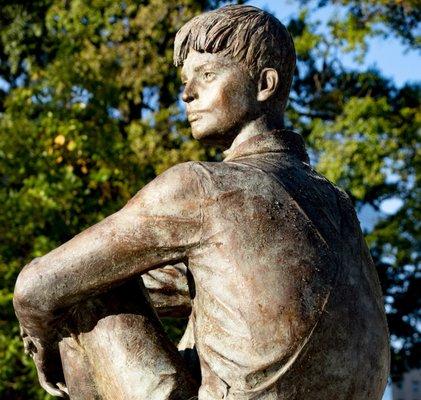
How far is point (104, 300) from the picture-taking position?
3.39 m

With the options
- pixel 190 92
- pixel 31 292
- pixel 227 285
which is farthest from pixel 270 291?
pixel 190 92

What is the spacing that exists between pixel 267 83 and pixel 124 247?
793 millimetres

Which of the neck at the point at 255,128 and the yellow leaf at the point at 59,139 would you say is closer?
the neck at the point at 255,128

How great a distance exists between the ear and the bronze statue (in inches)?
2.2

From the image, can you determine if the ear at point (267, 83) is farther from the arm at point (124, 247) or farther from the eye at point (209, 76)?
the arm at point (124, 247)

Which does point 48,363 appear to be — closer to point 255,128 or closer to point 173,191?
point 173,191

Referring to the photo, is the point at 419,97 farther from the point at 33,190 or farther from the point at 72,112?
the point at 33,190

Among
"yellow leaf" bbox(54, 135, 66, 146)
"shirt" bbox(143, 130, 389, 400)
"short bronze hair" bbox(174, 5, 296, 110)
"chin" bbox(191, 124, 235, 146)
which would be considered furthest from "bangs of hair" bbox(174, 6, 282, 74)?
"yellow leaf" bbox(54, 135, 66, 146)

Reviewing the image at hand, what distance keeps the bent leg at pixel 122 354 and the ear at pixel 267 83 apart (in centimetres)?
77

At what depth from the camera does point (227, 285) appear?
3178mm

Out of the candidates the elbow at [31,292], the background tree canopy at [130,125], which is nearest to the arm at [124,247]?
the elbow at [31,292]

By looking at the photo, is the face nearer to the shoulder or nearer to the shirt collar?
the shirt collar

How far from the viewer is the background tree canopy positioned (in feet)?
41.4

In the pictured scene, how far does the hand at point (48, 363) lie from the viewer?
3508 millimetres
